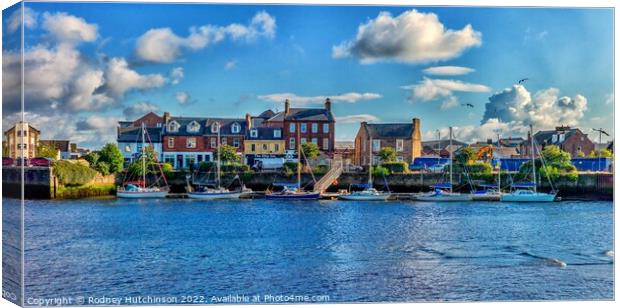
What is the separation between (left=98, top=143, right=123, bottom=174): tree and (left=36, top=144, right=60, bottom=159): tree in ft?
7.27

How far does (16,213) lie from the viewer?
10883 mm

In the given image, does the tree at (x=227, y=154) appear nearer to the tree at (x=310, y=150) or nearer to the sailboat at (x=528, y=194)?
the tree at (x=310, y=150)

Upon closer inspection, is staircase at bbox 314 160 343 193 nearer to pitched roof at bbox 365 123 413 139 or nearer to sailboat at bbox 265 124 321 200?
sailboat at bbox 265 124 321 200

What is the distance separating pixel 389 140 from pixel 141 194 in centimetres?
891

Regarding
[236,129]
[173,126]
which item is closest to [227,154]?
[236,129]

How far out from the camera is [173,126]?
23.4 m

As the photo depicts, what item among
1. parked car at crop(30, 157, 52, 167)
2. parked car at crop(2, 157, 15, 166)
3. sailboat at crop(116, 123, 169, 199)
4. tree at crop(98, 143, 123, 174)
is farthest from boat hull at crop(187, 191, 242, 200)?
parked car at crop(2, 157, 15, 166)

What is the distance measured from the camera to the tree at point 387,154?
24.6m

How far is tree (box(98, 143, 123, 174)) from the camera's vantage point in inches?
780

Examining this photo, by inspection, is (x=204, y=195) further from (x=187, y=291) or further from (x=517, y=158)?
(x=187, y=291)

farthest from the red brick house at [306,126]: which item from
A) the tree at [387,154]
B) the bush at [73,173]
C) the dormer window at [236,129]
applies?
the bush at [73,173]

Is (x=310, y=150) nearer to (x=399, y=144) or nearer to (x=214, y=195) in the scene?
(x=399, y=144)

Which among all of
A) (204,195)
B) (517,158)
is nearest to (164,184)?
(204,195)

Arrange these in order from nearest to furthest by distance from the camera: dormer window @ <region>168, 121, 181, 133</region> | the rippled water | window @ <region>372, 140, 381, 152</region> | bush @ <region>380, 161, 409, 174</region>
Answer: the rippled water < dormer window @ <region>168, 121, 181, 133</region> < window @ <region>372, 140, 381, 152</region> < bush @ <region>380, 161, 409, 174</region>
